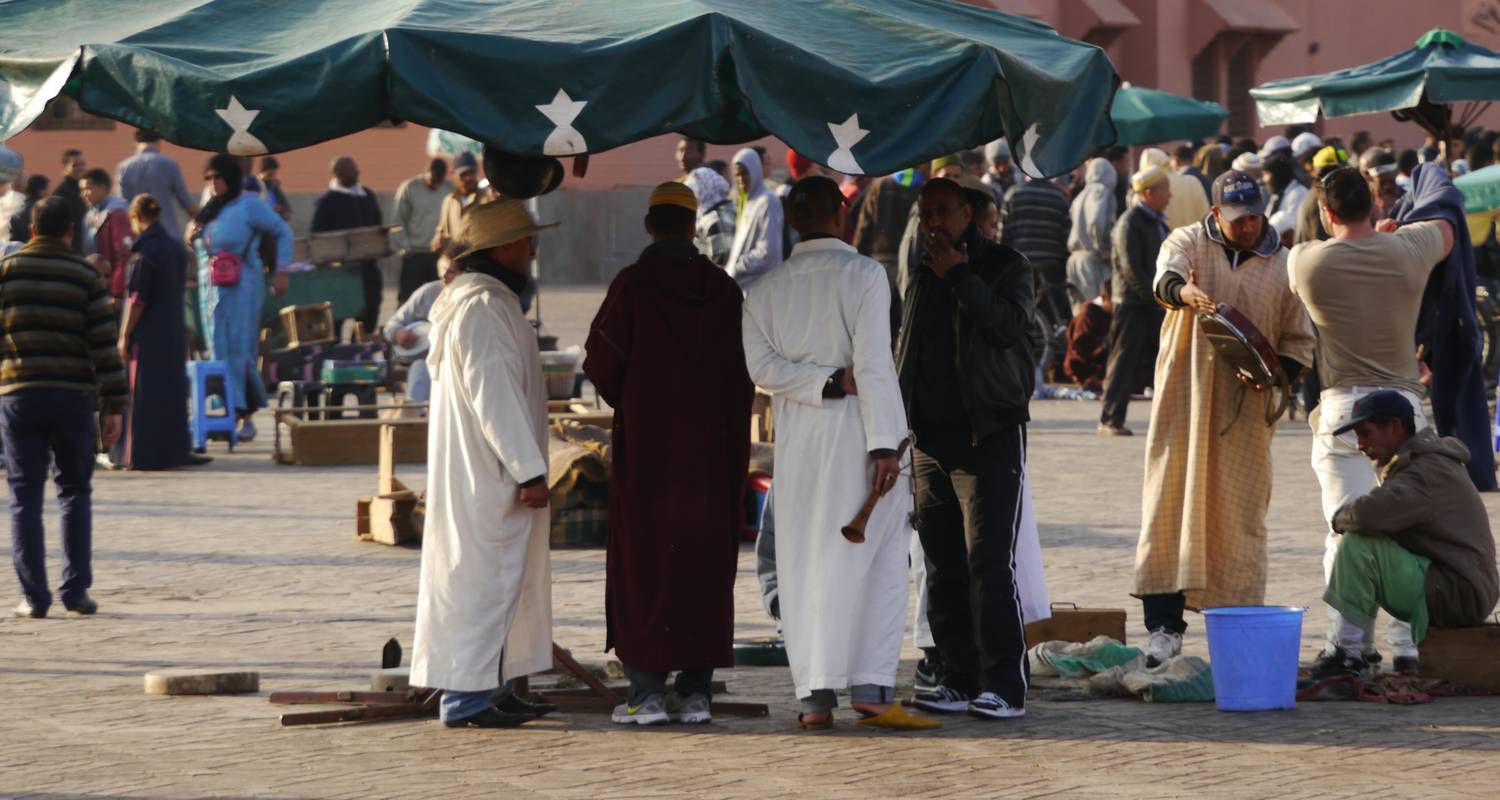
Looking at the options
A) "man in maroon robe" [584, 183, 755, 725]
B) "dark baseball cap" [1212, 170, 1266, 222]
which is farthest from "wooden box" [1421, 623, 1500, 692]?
"man in maroon robe" [584, 183, 755, 725]

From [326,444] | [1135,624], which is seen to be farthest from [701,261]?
[326,444]

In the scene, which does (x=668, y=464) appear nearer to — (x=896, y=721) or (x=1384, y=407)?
(x=896, y=721)

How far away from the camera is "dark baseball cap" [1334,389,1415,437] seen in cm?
774

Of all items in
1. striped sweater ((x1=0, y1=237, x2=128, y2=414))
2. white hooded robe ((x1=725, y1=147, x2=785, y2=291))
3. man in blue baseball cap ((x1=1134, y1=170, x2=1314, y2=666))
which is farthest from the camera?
white hooded robe ((x1=725, y1=147, x2=785, y2=291))

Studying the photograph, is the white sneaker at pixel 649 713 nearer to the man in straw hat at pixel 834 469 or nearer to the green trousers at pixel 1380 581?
the man in straw hat at pixel 834 469

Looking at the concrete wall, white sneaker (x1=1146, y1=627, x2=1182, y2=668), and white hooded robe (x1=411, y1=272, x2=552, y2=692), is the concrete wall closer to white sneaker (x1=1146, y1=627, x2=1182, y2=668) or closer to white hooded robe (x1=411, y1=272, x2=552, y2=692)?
white sneaker (x1=1146, y1=627, x2=1182, y2=668)

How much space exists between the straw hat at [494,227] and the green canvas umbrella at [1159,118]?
1973 cm

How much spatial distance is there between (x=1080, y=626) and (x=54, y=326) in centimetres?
439

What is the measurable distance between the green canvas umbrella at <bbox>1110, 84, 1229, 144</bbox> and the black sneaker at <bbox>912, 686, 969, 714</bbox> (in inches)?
767

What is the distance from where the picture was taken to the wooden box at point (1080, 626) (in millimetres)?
8523

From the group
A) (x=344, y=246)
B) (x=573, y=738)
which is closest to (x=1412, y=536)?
(x=573, y=738)

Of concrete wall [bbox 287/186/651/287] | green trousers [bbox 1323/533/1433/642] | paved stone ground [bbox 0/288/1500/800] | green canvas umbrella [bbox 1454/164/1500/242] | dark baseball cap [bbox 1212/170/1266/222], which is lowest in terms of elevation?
paved stone ground [bbox 0/288/1500/800]

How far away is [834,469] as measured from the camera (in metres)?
7.21

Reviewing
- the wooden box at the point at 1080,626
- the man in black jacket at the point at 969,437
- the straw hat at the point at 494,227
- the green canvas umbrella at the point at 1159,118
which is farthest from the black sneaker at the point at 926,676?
the green canvas umbrella at the point at 1159,118
